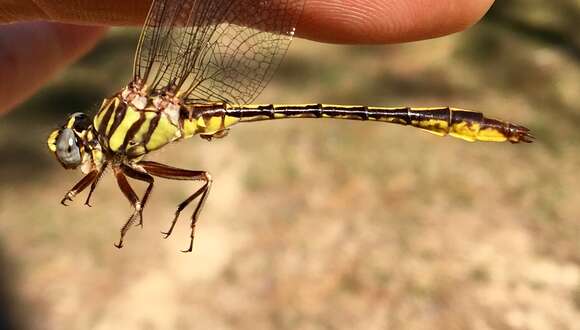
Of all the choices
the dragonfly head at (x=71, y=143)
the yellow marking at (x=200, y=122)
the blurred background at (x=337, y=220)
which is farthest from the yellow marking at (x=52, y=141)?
the blurred background at (x=337, y=220)

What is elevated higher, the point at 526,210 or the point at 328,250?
the point at 526,210

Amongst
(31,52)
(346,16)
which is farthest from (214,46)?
(31,52)

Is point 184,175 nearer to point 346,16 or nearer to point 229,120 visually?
point 229,120

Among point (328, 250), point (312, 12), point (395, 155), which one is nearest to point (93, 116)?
point (312, 12)

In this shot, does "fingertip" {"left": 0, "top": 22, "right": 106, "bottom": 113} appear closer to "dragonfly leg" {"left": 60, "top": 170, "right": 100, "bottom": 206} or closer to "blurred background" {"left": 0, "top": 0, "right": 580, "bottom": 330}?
"dragonfly leg" {"left": 60, "top": 170, "right": 100, "bottom": 206}

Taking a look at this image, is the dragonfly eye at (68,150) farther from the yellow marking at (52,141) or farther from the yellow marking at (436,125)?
the yellow marking at (436,125)

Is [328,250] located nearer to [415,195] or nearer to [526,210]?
[415,195]
